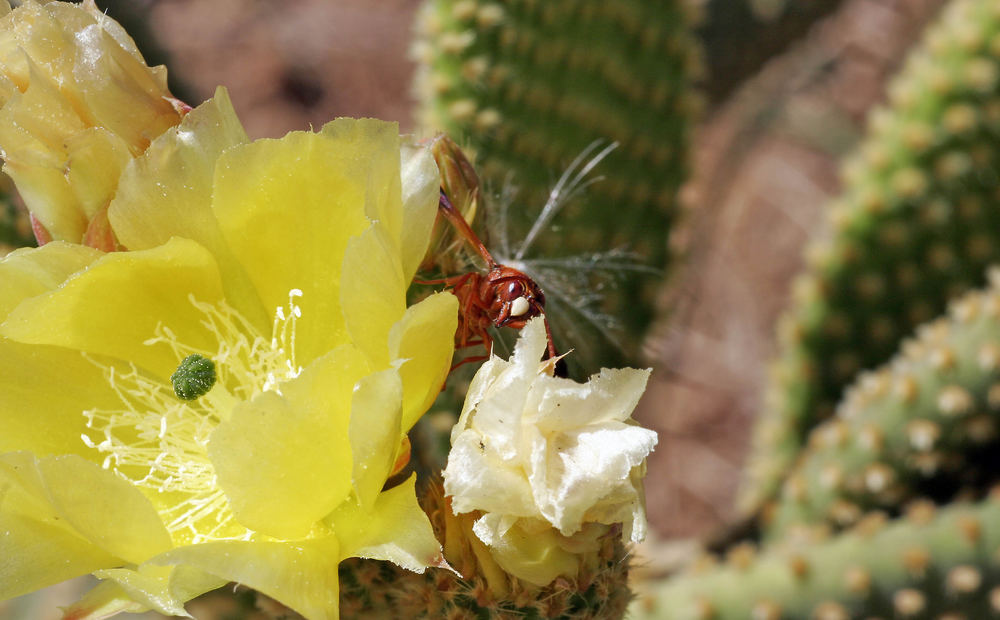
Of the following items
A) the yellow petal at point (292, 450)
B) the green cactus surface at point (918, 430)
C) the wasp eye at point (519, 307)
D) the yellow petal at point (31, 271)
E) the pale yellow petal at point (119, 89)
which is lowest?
the green cactus surface at point (918, 430)

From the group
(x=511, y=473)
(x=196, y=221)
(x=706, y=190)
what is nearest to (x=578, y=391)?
(x=511, y=473)

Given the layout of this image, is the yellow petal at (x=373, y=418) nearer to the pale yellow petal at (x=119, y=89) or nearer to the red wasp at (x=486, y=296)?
the red wasp at (x=486, y=296)

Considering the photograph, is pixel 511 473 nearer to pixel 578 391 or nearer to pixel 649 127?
pixel 578 391

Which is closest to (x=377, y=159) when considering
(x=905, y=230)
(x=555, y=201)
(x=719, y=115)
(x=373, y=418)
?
(x=373, y=418)

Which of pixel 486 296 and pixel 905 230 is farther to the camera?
pixel 905 230

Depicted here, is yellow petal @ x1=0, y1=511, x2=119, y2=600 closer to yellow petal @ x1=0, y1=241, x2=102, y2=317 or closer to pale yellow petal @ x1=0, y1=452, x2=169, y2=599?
pale yellow petal @ x1=0, y1=452, x2=169, y2=599

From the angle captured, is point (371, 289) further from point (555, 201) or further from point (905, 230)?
point (905, 230)

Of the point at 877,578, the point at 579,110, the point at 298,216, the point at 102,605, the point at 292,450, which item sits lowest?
the point at 877,578

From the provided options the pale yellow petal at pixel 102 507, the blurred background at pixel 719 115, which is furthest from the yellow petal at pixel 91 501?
the blurred background at pixel 719 115
